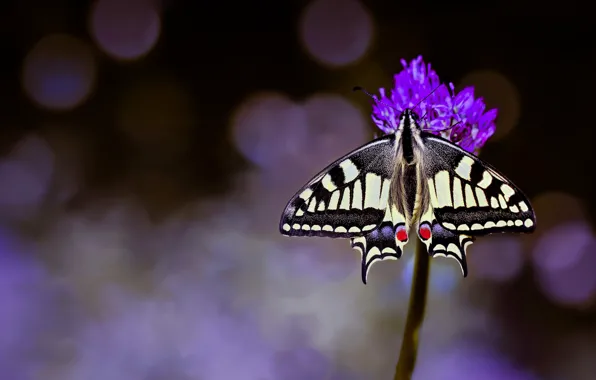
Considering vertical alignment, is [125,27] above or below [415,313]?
above

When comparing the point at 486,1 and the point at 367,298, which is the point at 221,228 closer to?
the point at 367,298

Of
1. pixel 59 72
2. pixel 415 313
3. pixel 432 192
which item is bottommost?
pixel 415 313

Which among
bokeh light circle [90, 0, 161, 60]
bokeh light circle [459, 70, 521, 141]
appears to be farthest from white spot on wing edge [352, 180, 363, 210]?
bokeh light circle [90, 0, 161, 60]

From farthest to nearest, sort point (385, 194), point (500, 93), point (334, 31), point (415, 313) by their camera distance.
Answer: point (334, 31), point (500, 93), point (385, 194), point (415, 313)

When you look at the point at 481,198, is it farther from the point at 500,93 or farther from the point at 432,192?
the point at 500,93

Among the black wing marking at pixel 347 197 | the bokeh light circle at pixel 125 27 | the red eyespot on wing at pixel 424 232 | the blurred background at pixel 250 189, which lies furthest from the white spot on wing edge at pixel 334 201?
the bokeh light circle at pixel 125 27

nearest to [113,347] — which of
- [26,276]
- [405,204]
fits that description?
[26,276]

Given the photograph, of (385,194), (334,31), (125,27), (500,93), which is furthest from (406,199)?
(125,27)
